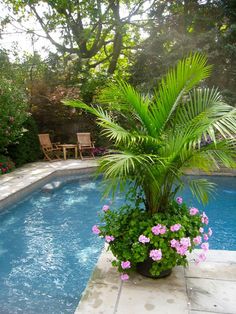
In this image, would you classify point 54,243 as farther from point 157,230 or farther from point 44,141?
point 44,141

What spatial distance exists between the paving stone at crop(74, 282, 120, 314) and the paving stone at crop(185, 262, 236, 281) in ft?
2.31

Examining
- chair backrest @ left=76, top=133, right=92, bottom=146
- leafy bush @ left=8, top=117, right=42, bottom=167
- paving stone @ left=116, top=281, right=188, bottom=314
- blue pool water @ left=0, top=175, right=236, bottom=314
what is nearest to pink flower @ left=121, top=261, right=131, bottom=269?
paving stone @ left=116, top=281, right=188, bottom=314

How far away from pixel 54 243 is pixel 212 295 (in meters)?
2.55

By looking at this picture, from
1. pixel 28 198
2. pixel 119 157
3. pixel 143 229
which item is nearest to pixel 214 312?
pixel 143 229

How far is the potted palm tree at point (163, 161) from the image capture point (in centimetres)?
236

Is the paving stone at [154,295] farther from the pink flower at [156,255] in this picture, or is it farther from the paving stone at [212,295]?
the pink flower at [156,255]

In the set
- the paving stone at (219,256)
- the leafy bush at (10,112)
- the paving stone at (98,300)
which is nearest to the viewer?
the paving stone at (98,300)

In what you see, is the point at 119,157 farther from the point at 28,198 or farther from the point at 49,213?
the point at 28,198

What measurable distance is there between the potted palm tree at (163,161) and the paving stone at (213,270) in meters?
0.22

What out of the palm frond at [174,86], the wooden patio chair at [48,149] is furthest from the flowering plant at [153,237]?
the wooden patio chair at [48,149]

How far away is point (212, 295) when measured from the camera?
7.75 feet

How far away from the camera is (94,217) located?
540 centimetres

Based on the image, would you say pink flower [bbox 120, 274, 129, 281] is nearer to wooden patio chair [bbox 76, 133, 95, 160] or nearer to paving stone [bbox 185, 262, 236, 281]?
paving stone [bbox 185, 262, 236, 281]

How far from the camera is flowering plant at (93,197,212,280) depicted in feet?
7.79
